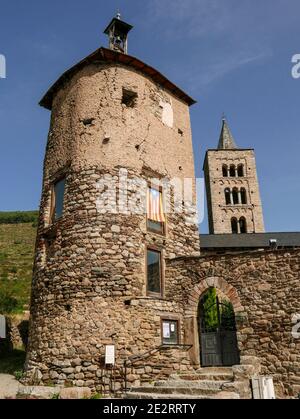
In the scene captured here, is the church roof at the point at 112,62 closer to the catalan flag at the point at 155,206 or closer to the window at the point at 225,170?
the catalan flag at the point at 155,206

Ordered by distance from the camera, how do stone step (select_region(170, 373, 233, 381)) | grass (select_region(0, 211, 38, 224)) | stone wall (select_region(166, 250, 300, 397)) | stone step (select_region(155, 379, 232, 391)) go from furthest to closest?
grass (select_region(0, 211, 38, 224)) < stone wall (select_region(166, 250, 300, 397)) < stone step (select_region(170, 373, 233, 381)) < stone step (select_region(155, 379, 232, 391))

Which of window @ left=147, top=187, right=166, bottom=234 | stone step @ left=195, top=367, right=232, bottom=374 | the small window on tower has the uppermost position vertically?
the small window on tower

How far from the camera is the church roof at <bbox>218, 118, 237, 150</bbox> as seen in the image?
55031 millimetres

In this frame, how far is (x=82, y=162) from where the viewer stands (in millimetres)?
13211

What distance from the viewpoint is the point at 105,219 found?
12453mm

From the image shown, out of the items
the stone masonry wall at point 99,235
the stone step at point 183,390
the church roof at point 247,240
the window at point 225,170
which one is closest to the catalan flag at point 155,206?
the stone masonry wall at point 99,235

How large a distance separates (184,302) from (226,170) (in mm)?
40764

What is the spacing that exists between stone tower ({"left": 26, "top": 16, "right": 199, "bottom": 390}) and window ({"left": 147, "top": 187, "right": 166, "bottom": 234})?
4 cm

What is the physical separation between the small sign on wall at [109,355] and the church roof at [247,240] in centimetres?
1763

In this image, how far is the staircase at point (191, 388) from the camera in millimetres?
8352

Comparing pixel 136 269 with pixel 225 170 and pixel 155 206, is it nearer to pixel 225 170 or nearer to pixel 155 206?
pixel 155 206

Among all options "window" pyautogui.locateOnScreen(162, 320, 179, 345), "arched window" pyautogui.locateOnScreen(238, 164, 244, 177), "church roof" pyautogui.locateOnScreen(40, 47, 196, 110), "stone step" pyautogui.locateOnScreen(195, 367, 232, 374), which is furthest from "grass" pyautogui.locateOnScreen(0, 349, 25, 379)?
"arched window" pyautogui.locateOnScreen(238, 164, 244, 177)

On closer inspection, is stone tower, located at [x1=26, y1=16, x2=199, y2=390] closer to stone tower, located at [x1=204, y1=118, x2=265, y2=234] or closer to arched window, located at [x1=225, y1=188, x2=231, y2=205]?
stone tower, located at [x1=204, y1=118, x2=265, y2=234]

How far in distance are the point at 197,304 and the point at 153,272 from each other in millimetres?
1818
